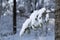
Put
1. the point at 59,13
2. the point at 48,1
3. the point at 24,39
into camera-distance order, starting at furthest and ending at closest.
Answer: the point at 24,39 < the point at 48,1 < the point at 59,13

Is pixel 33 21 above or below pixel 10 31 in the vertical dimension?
above

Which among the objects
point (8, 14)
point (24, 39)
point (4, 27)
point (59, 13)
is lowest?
point (24, 39)

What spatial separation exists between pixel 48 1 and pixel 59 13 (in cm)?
86

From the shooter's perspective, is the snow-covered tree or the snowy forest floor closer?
the snow-covered tree

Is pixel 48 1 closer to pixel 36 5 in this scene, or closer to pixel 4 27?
pixel 36 5

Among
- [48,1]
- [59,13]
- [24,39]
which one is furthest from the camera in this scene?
[24,39]

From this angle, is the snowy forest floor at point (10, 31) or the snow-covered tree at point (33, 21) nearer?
the snow-covered tree at point (33, 21)

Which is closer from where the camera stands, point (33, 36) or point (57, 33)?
point (57, 33)

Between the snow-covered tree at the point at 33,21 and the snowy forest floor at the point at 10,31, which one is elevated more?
the snow-covered tree at the point at 33,21

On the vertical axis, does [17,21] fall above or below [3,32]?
above

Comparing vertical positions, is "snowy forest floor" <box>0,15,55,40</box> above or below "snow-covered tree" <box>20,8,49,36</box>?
below

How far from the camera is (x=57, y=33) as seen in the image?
92 centimetres

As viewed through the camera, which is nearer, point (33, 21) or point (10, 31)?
point (33, 21)

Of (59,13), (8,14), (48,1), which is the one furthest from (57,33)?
(8,14)
